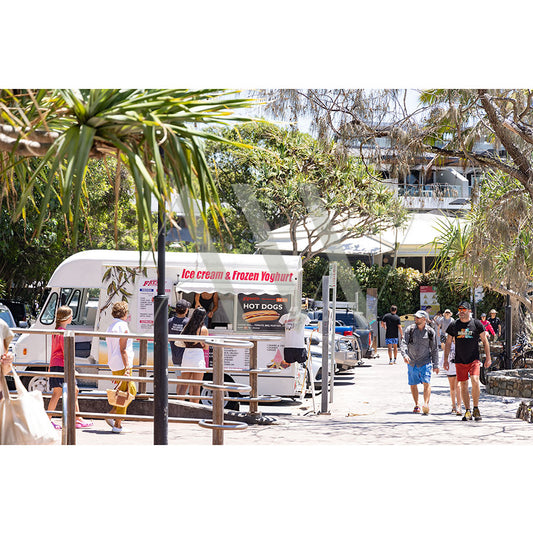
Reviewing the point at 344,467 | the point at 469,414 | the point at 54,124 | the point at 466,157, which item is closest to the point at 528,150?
the point at 466,157

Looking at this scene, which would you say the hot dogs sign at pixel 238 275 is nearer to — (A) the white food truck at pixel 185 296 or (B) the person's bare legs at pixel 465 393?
(A) the white food truck at pixel 185 296

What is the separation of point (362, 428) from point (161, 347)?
458cm

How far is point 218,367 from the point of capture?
6922 mm

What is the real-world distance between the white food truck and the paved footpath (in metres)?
0.89

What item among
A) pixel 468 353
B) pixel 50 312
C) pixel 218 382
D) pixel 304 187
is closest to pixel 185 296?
pixel 50 312

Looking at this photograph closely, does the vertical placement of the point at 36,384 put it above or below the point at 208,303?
below

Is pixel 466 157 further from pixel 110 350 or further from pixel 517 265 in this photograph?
pixel 110 350

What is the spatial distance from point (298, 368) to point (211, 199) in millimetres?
6495

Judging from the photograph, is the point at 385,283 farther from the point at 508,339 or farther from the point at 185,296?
the point at 185,296

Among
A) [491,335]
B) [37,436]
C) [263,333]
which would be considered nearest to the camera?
[37,436]

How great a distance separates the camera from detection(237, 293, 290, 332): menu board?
11.2 m

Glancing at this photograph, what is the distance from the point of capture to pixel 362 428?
10023 mm

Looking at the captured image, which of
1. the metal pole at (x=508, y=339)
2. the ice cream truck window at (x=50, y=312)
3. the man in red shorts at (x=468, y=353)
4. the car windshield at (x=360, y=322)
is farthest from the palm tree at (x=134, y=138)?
the car windshield at (x=360, y=322)

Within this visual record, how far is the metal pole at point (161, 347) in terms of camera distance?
20.5ft
